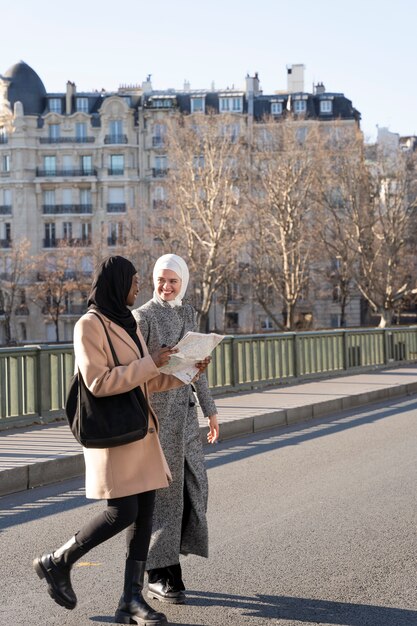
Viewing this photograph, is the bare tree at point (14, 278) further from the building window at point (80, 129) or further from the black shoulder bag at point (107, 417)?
the black shoulder bag at point (107, 417)

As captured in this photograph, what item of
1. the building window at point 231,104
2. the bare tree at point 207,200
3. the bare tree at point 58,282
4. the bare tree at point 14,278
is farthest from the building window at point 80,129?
the bare tree at point 207,200

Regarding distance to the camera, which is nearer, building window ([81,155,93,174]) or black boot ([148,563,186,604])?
black boot ([148,563,186,604])

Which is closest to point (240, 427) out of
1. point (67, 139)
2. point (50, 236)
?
point (50, 236)

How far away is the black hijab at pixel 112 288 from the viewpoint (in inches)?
207

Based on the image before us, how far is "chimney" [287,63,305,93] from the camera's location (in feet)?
301

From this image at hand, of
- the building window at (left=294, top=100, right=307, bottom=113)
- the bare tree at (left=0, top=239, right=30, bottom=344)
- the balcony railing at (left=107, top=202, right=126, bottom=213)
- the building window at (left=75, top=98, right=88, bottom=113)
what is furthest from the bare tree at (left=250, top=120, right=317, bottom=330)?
the building window at (left=75, top=98, right=88, bottom=113)

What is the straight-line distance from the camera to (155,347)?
6.04 meters

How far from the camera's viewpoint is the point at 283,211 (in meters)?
55.2

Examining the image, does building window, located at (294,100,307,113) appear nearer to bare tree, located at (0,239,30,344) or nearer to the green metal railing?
bare tree, located at (0,239,30,344)

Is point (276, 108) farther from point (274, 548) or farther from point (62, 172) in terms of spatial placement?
point (274, 548)

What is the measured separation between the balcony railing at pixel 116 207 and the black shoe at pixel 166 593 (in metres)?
82.4

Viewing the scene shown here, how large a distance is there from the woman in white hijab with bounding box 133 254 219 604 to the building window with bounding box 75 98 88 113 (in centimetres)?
8689

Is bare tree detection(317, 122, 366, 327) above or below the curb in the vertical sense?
above

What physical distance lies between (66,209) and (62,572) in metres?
84.0
